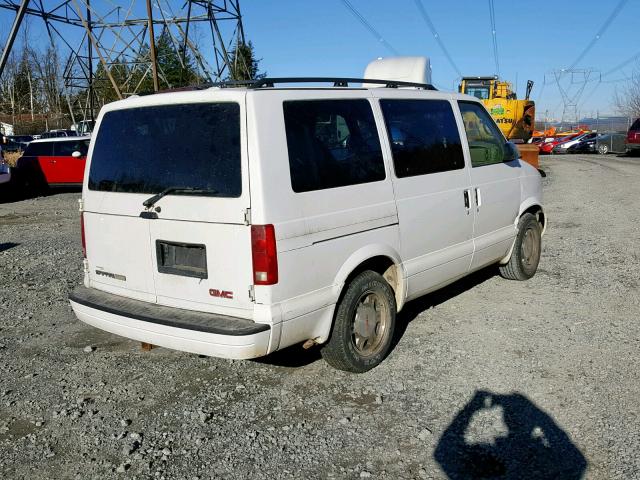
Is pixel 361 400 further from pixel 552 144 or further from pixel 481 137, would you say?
pixel 552 144

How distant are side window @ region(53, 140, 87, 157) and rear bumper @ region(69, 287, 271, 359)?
590 inches

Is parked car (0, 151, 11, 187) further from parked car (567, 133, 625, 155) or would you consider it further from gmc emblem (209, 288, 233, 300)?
parked car (567, 133, 625, 155)

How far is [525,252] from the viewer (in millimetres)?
7125

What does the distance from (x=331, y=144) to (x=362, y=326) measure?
1.34 metres

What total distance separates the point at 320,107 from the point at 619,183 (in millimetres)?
16242

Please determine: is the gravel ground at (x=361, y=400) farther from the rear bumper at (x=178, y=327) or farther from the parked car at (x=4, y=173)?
the parked car at (x=4, y=173)

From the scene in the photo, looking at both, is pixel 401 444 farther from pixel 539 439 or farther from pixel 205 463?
pixel 205 463

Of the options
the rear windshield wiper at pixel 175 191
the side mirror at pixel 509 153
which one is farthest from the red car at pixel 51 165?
the rear windshield wiper at pixel 175 191

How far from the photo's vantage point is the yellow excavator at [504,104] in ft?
70.1

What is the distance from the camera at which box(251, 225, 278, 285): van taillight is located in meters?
3.84

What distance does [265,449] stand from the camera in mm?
3713

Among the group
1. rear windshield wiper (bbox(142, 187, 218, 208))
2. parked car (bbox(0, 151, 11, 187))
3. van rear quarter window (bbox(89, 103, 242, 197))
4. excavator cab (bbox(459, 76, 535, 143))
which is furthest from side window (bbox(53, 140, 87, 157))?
rear windshield wiper (bbox(142, 187, 218, 208))

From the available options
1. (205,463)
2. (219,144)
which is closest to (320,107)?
(219,144)

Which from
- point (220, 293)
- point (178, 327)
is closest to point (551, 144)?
point (220, 293)
